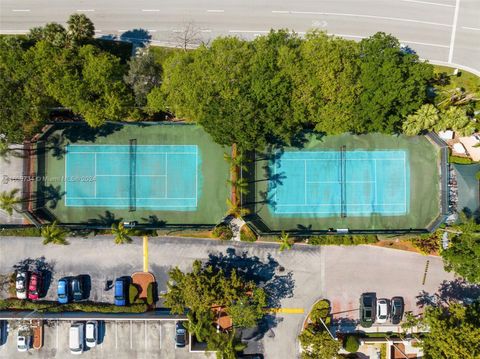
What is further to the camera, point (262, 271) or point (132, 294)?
point (262, 271)

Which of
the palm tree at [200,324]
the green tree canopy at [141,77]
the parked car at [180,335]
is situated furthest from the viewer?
the parked car at [180,335]

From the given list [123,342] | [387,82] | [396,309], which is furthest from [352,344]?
[387,82]

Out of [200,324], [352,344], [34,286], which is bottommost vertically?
[352,344]

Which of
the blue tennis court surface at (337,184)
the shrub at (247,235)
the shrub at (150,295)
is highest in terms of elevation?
the blue tennis court surface at (337,184)

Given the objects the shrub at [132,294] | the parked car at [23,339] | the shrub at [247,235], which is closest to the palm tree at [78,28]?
the shrub at [247,235]

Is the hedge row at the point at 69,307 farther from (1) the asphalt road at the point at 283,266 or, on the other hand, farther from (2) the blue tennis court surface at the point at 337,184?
(2) the blue tennis court surface at the point at 337,184

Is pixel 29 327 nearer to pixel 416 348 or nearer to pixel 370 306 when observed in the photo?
pixel 370 306

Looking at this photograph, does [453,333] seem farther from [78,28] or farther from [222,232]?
[78,28]

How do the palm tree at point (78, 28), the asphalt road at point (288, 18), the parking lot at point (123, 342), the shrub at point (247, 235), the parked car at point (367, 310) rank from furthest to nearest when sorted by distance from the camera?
the asphalt road at point (288, 18) < the parking lot at point (123, 342) < the parked car at point (367, 310) < the shrub at point (247, 235) < the palm tree at point (78, 28)
